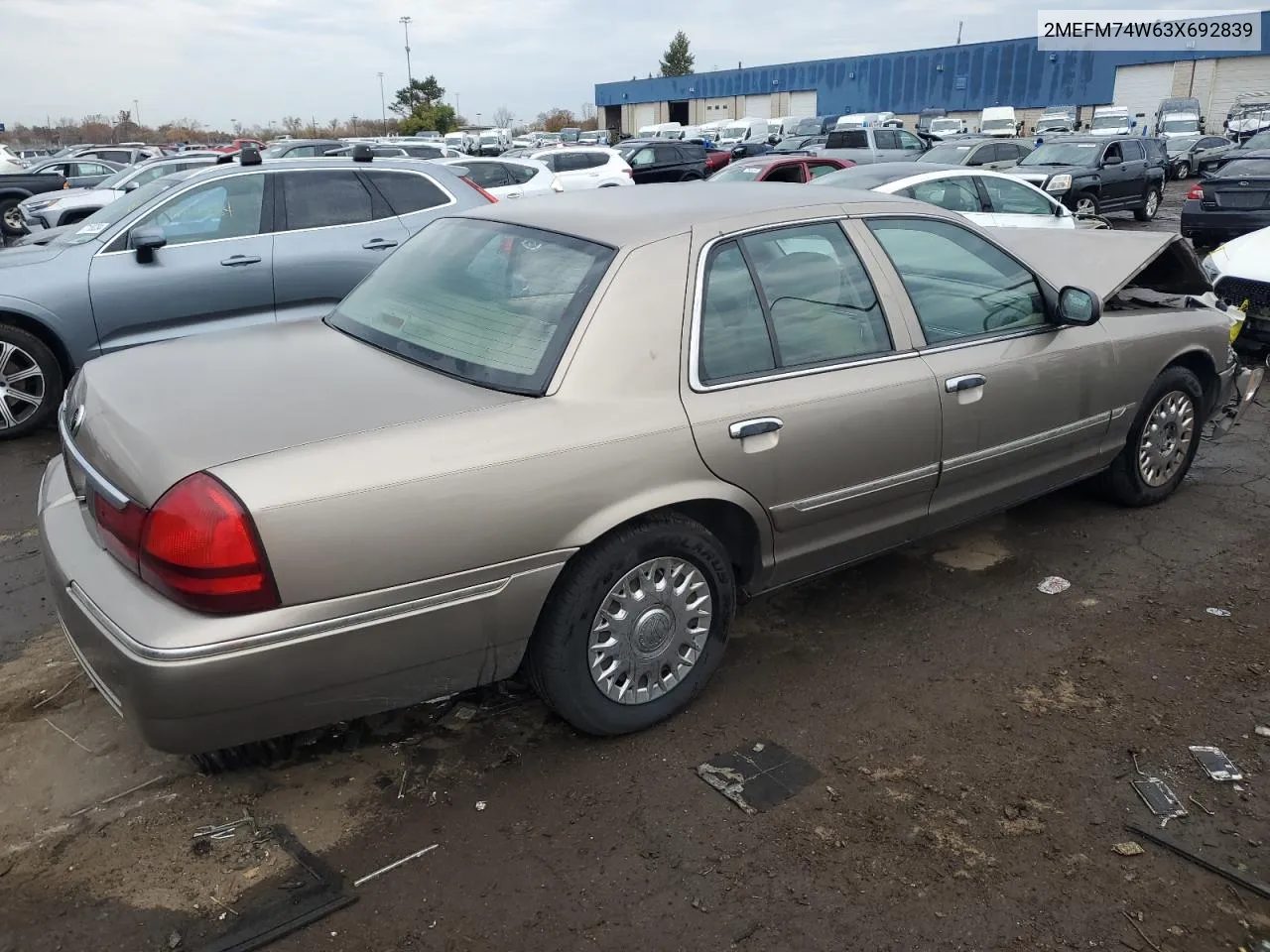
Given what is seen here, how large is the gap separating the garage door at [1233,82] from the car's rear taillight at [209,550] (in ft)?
169

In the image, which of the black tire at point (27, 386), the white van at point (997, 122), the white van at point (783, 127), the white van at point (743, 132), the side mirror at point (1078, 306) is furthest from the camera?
the white van at point (783, 127)

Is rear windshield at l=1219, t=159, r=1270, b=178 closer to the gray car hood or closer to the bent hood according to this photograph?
the bent hood

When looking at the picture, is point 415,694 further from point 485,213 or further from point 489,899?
point 485,213

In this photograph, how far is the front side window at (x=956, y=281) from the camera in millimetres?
3779

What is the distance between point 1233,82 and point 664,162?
36658 mm

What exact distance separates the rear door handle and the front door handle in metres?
0.87

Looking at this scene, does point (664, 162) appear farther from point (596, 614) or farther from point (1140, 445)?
point (596, 614)

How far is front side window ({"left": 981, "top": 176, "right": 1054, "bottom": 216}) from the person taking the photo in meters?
10.3

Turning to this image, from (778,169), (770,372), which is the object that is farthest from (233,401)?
(778,169)

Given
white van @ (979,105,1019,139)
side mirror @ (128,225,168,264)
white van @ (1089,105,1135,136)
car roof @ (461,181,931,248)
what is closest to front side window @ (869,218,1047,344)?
car roof @ (461,181,931,248)

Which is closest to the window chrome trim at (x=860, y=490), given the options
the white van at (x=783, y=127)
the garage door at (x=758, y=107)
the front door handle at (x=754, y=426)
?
the front door handle at (x=754, y=426)

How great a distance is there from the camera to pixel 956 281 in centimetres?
405

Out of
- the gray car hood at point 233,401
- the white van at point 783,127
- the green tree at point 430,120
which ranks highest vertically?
the green tree at point 430,120

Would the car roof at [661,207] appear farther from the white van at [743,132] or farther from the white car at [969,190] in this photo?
the white van at [743,132]
